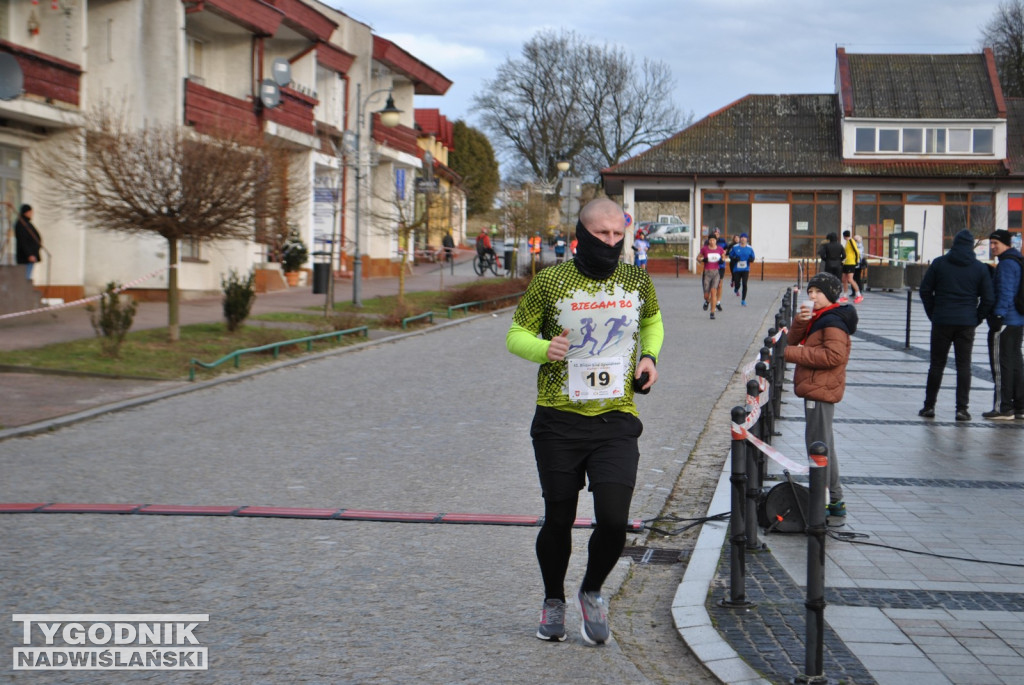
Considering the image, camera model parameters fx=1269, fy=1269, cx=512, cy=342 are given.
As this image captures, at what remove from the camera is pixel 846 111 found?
53.8 metres

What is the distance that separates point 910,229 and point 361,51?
82.1 feet

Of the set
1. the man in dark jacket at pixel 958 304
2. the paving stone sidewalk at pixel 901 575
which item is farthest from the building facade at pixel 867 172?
the paving stone sidewalk at pixel 901 575

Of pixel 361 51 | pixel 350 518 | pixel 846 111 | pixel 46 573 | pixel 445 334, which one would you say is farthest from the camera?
pixel 846 111

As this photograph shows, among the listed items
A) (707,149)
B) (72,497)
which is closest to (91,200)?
(72,497)

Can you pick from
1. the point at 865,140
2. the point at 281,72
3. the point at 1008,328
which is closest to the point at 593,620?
the point at 1008,328

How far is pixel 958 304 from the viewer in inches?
493

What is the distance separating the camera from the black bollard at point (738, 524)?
5785mm

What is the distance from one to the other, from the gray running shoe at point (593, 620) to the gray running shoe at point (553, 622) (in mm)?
97

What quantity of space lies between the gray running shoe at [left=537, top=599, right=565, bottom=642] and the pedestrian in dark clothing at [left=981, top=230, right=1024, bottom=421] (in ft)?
28.3

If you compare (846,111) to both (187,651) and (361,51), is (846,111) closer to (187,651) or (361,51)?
(361,51)

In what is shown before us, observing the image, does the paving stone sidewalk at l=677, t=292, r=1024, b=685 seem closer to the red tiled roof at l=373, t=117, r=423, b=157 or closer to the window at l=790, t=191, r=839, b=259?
the red tiled roof at l=373, t=117, r=423, b=157

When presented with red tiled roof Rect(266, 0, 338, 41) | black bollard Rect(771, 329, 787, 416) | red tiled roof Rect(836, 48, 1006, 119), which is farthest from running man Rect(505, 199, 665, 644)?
red tiled roof Rect(836, 48, 1006, 119)

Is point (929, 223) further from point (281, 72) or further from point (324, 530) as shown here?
point (324, 530)

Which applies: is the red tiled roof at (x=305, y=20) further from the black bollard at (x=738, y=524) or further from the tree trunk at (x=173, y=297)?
the black bollard at (x=738, y=524)
